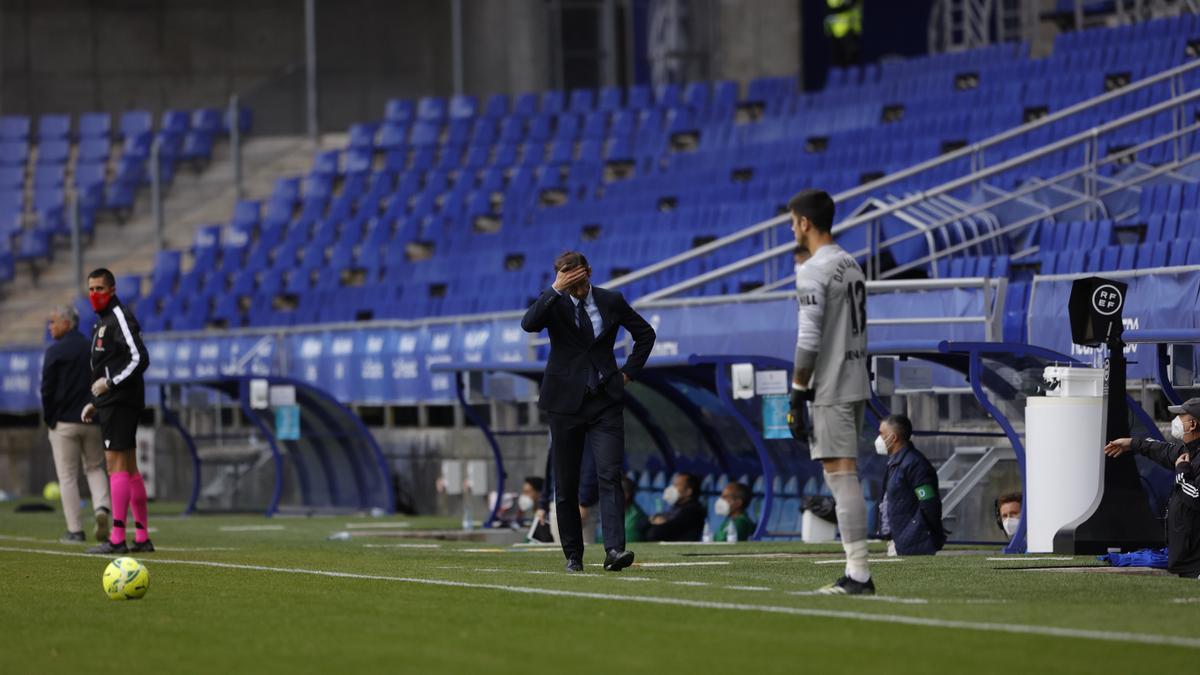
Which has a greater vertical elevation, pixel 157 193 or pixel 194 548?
pixel 157 193

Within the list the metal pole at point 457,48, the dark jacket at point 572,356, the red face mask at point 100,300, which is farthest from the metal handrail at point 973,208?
the metal pole at point 457,48

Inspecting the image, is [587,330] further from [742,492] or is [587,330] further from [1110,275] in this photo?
[742,492]

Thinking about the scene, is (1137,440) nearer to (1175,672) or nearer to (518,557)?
(518,557)

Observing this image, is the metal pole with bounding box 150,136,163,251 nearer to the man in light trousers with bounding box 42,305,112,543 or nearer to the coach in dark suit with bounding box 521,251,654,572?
the man in light trousers with bounding box 42,305,112,543

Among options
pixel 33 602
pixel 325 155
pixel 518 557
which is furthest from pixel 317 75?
pixel 33 602

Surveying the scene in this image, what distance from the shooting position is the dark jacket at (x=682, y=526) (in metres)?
17.3

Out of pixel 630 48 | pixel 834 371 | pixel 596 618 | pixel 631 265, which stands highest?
pixel 630 48

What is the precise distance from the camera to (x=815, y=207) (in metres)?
9.23

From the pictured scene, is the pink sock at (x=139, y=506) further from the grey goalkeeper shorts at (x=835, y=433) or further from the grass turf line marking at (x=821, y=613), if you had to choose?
the grey goalkeeper shorts at (x=835, y=433)

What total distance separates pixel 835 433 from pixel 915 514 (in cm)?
503

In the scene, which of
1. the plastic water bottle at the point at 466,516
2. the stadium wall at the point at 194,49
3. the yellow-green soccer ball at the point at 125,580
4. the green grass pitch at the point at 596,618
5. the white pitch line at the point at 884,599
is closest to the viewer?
the green grass pitch at the point at 596,618

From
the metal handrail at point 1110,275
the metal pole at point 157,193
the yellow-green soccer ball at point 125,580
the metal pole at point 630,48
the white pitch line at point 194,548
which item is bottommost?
the white pitch line at point 194,548

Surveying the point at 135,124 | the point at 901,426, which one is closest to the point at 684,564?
the point at 901,426

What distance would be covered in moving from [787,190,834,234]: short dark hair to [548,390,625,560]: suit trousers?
9.07 ft
